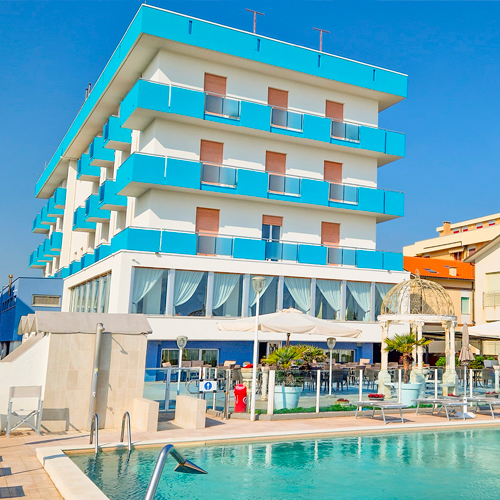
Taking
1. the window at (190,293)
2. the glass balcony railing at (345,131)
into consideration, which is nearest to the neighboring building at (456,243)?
the glass balcony railing at (345,131)

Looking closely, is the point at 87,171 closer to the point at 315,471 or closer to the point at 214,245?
the point at 214,245

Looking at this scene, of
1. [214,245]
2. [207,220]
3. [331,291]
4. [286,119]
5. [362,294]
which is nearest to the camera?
[214,245]

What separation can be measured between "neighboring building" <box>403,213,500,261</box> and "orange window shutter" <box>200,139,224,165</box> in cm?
2571

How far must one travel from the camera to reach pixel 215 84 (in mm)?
25344

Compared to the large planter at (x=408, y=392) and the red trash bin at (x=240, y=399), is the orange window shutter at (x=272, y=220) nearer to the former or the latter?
the large planter at (x=408, y=392)

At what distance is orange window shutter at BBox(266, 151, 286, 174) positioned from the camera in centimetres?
2681

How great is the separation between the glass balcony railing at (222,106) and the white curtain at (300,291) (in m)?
7.57

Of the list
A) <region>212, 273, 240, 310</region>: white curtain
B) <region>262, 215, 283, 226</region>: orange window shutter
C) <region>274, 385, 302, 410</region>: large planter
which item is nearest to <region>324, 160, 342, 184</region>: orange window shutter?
<region>262, 215, 283, 226</region>: orange window shutter

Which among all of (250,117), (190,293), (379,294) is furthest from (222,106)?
(379,294)

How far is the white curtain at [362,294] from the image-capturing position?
2712 cm

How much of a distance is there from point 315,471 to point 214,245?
16.0 metres

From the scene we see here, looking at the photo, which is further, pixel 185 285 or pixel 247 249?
pixel 247 249

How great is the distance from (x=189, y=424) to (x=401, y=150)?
67.6 feet

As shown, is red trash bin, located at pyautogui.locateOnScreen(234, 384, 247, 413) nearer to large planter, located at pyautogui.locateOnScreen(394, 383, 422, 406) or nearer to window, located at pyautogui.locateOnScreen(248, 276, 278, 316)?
large planter, located at pyautogui.locateOnScreen(394, 383, 422, 406)
